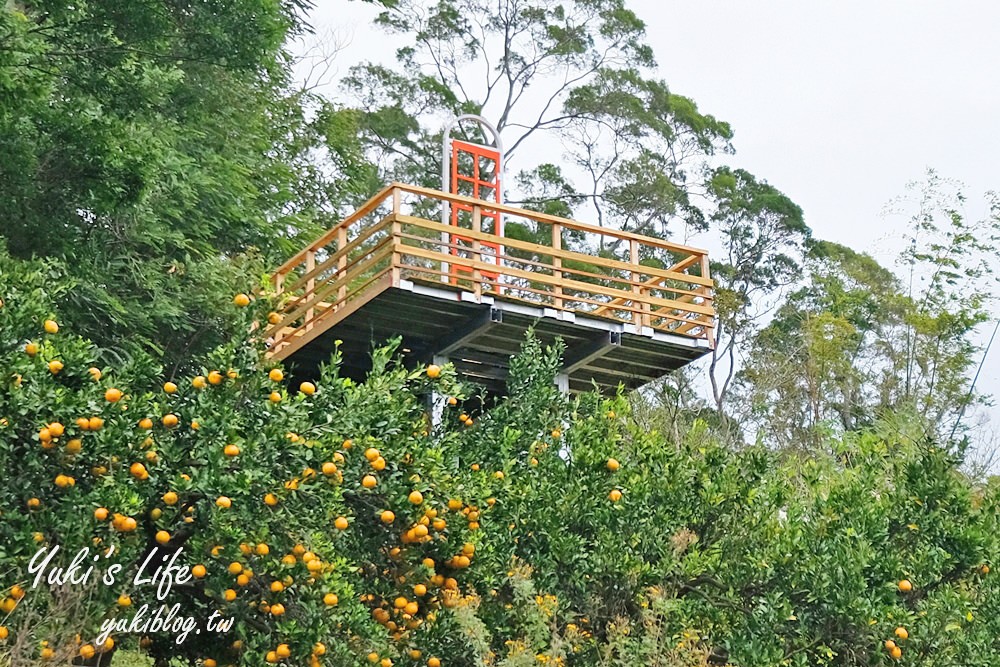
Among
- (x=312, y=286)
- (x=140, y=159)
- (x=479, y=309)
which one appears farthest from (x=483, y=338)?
(x=140, y=159)

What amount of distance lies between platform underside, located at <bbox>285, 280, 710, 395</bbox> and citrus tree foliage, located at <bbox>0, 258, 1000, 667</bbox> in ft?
7.12

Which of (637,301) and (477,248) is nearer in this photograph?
(477,248)

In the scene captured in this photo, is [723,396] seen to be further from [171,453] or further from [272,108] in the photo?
[171,453]

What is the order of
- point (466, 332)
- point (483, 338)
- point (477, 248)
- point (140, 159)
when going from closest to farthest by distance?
1. point (140, 159)
2. point (477, 248)
3. point (466, 332)
4. point (483, 338)

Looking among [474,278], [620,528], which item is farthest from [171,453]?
[474,278]

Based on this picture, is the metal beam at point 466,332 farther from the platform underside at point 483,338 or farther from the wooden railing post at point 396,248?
the wooden railing post at point 396,248

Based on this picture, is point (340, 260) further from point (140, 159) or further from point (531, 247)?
point (140, 159)

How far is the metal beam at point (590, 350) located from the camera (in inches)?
488

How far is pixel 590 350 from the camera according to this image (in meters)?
12.5

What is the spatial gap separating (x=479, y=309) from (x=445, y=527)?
414 centimetres

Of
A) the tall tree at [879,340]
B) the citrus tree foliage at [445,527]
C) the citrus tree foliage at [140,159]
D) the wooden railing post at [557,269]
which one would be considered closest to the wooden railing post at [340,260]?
the citrus tree foliage at [140,159]

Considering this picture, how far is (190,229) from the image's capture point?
49.9 feet

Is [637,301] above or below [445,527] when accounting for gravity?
above

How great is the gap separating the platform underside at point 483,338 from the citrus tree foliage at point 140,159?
1224 millimetres
